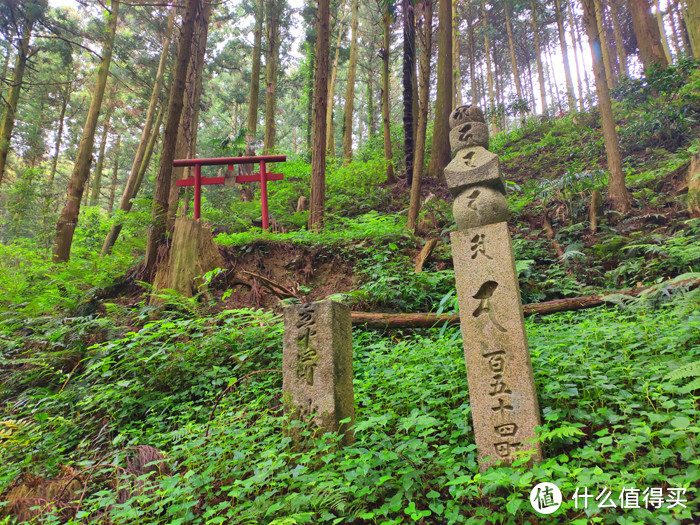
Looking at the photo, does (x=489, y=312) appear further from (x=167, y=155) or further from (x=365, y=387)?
(x=167, y=155)

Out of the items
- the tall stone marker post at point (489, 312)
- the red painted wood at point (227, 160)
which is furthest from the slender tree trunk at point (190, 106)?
the tall stone marker post at point (489, 312)

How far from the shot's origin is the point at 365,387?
147 inches

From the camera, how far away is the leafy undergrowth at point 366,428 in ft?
7.47

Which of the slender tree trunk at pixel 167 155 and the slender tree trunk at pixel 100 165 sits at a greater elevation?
the slender tree trunk at pixel 100 165

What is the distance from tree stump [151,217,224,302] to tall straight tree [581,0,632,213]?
28.0ft

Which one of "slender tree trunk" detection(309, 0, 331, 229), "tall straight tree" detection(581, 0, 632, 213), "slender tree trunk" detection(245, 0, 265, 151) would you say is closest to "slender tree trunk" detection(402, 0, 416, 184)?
"slender tree trunk" detection(309, 0, 331, 229)

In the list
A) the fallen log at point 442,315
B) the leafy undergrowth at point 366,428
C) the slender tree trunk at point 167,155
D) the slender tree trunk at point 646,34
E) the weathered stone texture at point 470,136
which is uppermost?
the slender tree trunk at point 646,34

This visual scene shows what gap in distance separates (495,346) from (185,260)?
532cm

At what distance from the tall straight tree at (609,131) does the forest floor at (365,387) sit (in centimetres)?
40

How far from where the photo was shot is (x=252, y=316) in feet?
17.3

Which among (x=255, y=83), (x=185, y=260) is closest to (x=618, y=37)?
(x=255, y=83)

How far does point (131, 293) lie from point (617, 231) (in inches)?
369

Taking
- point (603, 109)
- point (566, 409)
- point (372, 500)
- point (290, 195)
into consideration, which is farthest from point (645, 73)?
point (372, 500)

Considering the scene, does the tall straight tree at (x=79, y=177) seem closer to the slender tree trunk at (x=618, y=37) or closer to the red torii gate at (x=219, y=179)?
the red torii gate at (x=219, y=179)
